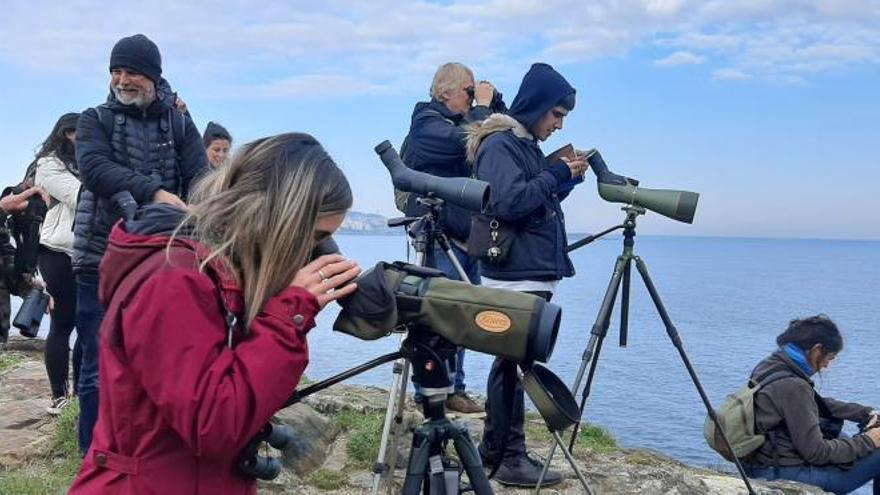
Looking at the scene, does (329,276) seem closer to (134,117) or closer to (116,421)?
(116,421)

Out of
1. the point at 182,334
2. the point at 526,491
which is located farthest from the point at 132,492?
the point at 526,491

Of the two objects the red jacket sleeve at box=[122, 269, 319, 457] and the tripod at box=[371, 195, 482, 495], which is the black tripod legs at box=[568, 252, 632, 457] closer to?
the tripod at box=[371, 195, 482, 495]

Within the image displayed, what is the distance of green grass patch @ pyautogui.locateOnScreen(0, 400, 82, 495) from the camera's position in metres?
4.09

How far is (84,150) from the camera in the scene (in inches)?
158

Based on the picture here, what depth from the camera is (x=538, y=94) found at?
14.7 feet

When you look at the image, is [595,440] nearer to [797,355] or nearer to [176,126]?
[797,355]

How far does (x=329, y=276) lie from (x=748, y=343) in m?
19.5

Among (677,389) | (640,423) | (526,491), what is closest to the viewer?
(526,491)

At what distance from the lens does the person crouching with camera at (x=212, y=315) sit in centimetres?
178

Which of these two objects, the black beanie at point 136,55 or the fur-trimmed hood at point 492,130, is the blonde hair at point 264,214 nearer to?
the black beanie at point 136,55

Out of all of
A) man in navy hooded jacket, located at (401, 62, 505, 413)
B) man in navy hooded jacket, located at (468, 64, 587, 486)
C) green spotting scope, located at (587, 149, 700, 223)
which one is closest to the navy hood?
man in navy hooded jacket, located at (468, 64, 587, 486)

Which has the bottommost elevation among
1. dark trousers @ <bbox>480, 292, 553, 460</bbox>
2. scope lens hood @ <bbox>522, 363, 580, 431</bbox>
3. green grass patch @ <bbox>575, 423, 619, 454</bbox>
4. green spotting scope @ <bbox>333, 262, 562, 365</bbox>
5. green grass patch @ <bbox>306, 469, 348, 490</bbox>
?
green grass patch @ <bbox>306, 469, 348, 490</bbox>

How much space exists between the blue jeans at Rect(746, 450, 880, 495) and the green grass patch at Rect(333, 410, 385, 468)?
2.45 m

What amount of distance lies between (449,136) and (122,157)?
1.77 m
